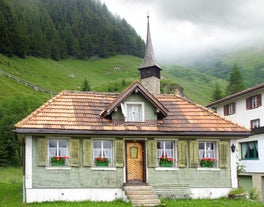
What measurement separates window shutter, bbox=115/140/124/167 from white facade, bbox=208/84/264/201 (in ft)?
53.3

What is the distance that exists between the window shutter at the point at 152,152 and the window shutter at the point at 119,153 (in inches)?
59.7

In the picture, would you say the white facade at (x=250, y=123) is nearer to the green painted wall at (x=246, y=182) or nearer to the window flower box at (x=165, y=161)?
the green painted wall at (x=246, y=182)

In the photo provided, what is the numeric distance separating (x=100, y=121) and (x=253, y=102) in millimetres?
25629

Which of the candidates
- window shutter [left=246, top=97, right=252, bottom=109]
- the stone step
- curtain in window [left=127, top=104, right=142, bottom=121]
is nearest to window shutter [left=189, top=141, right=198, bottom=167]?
curtain in window [left=127, top=104, right=142, bottom=121]

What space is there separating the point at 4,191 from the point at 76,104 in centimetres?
808

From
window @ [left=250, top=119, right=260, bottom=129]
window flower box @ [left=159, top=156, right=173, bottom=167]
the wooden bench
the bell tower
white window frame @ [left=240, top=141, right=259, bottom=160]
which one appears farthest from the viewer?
window @ [left=250, top=119, right=260, bottom=129]

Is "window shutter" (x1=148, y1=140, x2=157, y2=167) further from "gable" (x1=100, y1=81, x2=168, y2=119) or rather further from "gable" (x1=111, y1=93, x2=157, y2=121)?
"gable" (x1=100, y1=81, x2=168, y2=119)

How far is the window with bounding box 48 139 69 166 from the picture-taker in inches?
898

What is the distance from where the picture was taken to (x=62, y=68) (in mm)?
153500

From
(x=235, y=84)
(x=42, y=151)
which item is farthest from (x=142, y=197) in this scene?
(x=235, y=84)

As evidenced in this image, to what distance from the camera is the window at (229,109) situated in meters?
49.6

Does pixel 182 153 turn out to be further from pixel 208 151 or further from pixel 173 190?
pixel 173 190

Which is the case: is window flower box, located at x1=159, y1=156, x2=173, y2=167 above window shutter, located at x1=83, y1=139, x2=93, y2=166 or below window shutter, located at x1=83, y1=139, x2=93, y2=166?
below

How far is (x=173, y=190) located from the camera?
23766 mm
